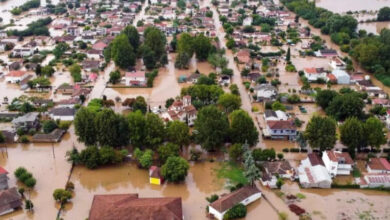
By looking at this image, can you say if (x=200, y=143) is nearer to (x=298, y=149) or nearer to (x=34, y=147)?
(x=298, y=149)

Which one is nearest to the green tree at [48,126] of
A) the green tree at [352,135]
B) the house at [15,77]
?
the house at [15,77]

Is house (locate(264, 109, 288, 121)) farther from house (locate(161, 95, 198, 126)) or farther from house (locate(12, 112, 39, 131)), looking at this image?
house (locate(12, 112, 39, 131))

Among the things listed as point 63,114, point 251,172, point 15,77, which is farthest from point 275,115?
point 15,77

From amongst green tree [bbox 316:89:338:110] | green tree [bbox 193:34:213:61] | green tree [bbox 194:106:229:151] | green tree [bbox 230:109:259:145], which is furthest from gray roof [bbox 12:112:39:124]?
A: green tree [bbox 316:89:338:110]

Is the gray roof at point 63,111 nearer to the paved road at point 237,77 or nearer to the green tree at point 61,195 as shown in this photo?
the green tree at point 61,195

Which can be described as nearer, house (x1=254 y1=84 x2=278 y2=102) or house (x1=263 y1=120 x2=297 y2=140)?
house (x1=263 y1=120 x2=297 y2=140)

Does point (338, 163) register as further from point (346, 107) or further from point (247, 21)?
point (247, 21)

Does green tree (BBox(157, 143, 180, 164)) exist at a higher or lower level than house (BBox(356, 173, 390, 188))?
higher

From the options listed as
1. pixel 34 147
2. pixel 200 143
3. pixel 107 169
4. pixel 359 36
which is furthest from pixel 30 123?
pixel 359 36
